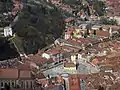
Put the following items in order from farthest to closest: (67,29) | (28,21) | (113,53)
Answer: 1. (67,29)
2. (28,21)
3. (113,53)

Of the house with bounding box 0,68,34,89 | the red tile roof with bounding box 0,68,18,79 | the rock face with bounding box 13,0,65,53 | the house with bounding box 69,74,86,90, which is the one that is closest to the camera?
the house with bounding box 69,74,86,90

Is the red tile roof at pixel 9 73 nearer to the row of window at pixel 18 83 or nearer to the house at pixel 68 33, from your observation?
the row of window at pixel 18 83

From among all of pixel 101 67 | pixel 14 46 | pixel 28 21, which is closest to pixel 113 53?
pixel 101 67

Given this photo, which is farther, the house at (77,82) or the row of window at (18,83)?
the row of window at (18,83)

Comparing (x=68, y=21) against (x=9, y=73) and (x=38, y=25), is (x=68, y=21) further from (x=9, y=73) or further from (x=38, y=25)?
(x=9, y=73)

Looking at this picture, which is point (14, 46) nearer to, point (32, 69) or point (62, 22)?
point (32, 69)

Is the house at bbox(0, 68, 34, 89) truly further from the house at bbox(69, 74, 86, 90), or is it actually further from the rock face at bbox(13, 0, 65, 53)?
the rock face at bbox(13, 0, 65, 53)

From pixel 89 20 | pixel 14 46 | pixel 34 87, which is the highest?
pixel 89 20

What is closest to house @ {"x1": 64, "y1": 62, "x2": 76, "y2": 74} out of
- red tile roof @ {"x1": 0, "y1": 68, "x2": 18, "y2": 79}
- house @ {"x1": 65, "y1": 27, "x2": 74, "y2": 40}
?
red tile roof @ {"x1": 0, "y1": 68, "x2": 18, "y2": 79}

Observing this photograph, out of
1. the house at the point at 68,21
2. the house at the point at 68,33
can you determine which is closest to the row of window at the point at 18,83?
the house at the point at 68,33

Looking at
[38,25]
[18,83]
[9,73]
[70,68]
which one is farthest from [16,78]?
[38,25]

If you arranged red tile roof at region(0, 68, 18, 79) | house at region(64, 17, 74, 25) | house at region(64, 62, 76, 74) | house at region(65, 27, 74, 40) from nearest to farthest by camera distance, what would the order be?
red tile roof at region(0, 68, 18, 79) → house at region(64, 62, 76, 74) → house at region(65, 27, 74, 40) → house at region(64, 17, 74, 25)
